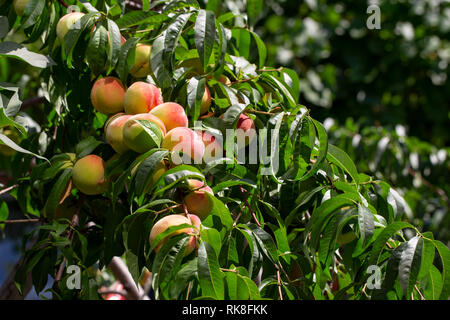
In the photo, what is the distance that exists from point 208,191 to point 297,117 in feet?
0.58

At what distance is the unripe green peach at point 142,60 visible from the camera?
0.84 meters

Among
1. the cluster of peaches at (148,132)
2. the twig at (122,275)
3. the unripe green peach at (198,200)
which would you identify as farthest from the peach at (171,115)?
the twig at (122,275)

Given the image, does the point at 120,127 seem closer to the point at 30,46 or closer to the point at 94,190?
the point at 94,190

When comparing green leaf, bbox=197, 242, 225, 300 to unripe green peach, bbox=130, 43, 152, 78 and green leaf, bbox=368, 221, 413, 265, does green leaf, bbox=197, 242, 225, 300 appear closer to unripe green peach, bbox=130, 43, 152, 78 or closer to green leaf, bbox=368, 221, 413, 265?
green leaf, bbox=368, 221, 413, 265

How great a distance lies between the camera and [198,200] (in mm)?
700

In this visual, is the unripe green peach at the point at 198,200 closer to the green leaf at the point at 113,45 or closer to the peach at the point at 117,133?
the peach at the point at 117,133

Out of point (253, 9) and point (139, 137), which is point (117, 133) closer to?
point (139, 137)

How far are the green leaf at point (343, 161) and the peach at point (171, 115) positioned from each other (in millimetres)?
233

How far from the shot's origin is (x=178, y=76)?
33.3 inches

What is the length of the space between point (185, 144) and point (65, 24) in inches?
13.1

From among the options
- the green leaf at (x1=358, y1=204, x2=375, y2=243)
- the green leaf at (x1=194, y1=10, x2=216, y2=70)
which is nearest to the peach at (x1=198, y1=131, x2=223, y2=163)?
the green leaf at (x1=194, y1=10, x2=216, y2=70)

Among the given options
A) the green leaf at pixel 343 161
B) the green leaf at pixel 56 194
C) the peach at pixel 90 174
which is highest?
the green leaf at pixel 343 161

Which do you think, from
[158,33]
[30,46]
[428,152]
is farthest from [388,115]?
[158,33]

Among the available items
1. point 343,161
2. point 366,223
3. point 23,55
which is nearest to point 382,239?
point 366,223
